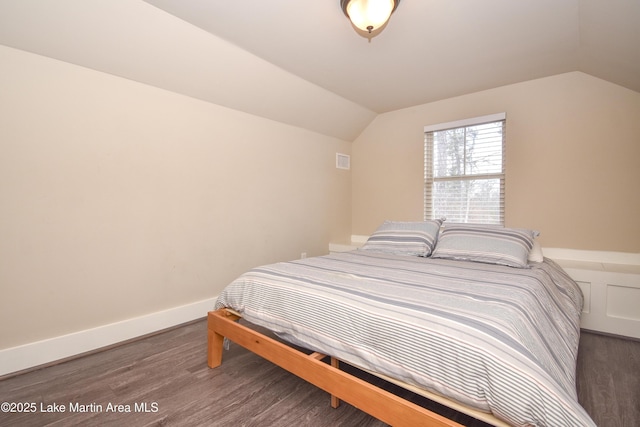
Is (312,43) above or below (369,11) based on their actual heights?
above

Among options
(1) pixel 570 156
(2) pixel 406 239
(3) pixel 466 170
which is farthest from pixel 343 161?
(1) pixel 570 156

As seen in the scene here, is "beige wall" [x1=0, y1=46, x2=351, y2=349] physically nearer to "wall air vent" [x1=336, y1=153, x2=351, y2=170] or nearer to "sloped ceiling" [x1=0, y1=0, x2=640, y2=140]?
"sloped ceiling" [x1=0, y1=0, x2=640, y2=140]

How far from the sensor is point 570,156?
2.73 m

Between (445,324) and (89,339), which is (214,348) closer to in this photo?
(89,339)

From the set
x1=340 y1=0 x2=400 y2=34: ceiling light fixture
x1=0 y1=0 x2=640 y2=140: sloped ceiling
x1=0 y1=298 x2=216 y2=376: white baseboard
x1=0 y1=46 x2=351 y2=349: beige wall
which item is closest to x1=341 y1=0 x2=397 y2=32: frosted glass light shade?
x1=340 y1=0 x2=400 y2=34: ceiling light fixture

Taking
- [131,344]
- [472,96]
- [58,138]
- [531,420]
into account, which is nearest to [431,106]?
[472,96]

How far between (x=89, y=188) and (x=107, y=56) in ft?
3.06

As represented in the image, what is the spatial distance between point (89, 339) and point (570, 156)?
14.1 feet

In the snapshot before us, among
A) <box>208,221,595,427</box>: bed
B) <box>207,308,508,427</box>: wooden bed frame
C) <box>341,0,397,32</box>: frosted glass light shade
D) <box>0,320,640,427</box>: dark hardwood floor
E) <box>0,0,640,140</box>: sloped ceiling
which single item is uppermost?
<box>0,0,640,140</box>: sloped ceiling

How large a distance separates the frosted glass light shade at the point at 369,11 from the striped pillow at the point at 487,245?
1.81 m

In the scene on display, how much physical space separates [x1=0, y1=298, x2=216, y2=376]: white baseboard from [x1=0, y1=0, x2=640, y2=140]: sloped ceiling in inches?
74.0

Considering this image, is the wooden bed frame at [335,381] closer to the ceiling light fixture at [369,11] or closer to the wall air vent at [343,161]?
the ceiling light fixture at [369,11]

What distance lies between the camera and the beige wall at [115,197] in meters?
1.82

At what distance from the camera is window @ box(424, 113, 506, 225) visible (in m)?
3.12
